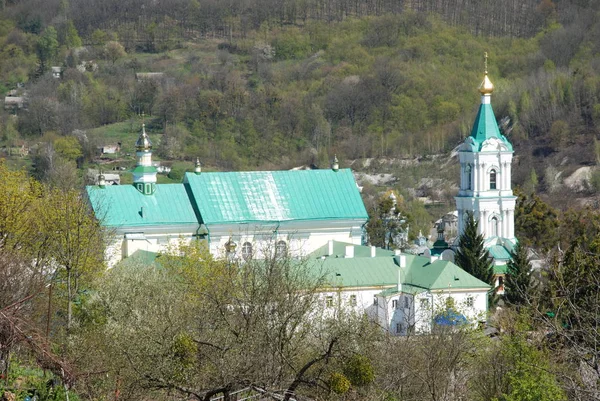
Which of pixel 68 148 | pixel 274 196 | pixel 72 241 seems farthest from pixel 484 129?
pixel 68 148

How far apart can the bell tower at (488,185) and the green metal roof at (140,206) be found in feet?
30.4

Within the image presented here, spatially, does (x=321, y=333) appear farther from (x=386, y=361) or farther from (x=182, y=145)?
(x=182, y=145)

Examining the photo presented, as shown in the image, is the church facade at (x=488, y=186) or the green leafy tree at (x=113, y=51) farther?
the green leafy tree at (x=113, y=51)

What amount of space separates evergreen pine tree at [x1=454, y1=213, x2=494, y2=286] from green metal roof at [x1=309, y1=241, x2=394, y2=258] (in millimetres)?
2095

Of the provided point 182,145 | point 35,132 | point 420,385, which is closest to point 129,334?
point 420,385

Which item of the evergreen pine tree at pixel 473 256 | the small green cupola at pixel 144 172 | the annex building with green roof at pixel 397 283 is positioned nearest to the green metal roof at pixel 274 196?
the small green cupola at pixel 144 172

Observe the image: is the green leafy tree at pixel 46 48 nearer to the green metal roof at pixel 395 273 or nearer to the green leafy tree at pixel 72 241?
the green metal roof at pixel 395 273

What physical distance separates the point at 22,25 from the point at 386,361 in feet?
341

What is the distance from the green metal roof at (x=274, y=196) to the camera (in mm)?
45969

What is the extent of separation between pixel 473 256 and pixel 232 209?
7.44 m

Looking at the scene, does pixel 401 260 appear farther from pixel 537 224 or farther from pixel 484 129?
pixel 537 224

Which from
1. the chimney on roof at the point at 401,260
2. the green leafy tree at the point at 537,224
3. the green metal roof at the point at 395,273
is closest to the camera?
the green metal roof at the point at 395,273

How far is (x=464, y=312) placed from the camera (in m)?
37.6

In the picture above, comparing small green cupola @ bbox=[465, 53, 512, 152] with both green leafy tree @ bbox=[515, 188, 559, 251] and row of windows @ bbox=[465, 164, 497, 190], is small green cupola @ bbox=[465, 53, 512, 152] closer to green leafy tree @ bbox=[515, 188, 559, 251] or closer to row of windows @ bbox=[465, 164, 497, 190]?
row of windows @ bbox=[465, 164, 497, 190]
